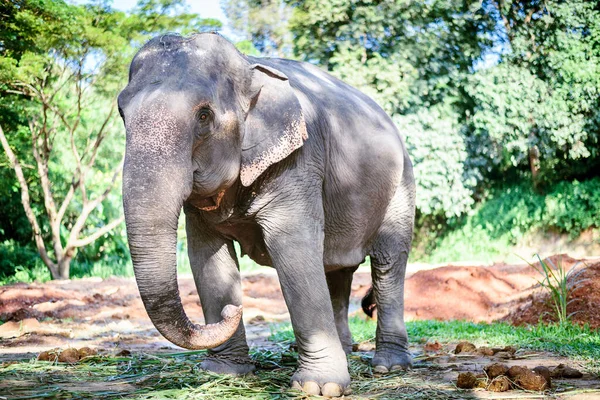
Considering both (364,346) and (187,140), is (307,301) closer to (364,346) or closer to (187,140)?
(187,140)

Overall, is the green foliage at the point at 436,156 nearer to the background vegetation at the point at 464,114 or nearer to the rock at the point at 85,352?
the background vegetation at the point at 464,114

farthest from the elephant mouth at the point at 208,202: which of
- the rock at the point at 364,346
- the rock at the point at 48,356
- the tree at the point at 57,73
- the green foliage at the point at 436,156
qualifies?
the green foliage at the point at 436,156

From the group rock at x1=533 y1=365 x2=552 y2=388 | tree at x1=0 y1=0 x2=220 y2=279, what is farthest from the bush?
rock at x1=533 y1=365 x2=552 y2=388

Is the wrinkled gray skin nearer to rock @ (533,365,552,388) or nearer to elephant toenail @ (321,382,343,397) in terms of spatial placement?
elephant toenail @ (321,382,343,397)

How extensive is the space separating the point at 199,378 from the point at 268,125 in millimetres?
1720

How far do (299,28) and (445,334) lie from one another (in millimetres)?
16370

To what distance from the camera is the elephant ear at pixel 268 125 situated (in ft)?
12.7

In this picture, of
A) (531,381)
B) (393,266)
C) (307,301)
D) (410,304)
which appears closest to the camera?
(531,381)

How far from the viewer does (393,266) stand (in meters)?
5.29

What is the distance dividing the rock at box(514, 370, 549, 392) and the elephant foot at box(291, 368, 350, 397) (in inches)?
39.7

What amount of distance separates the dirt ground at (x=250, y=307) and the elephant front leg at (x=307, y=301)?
1650 mm

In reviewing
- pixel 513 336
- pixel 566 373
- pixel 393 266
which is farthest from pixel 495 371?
pixel 513 336

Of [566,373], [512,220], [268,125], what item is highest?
[268,125]

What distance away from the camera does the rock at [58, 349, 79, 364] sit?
5.05 metres
